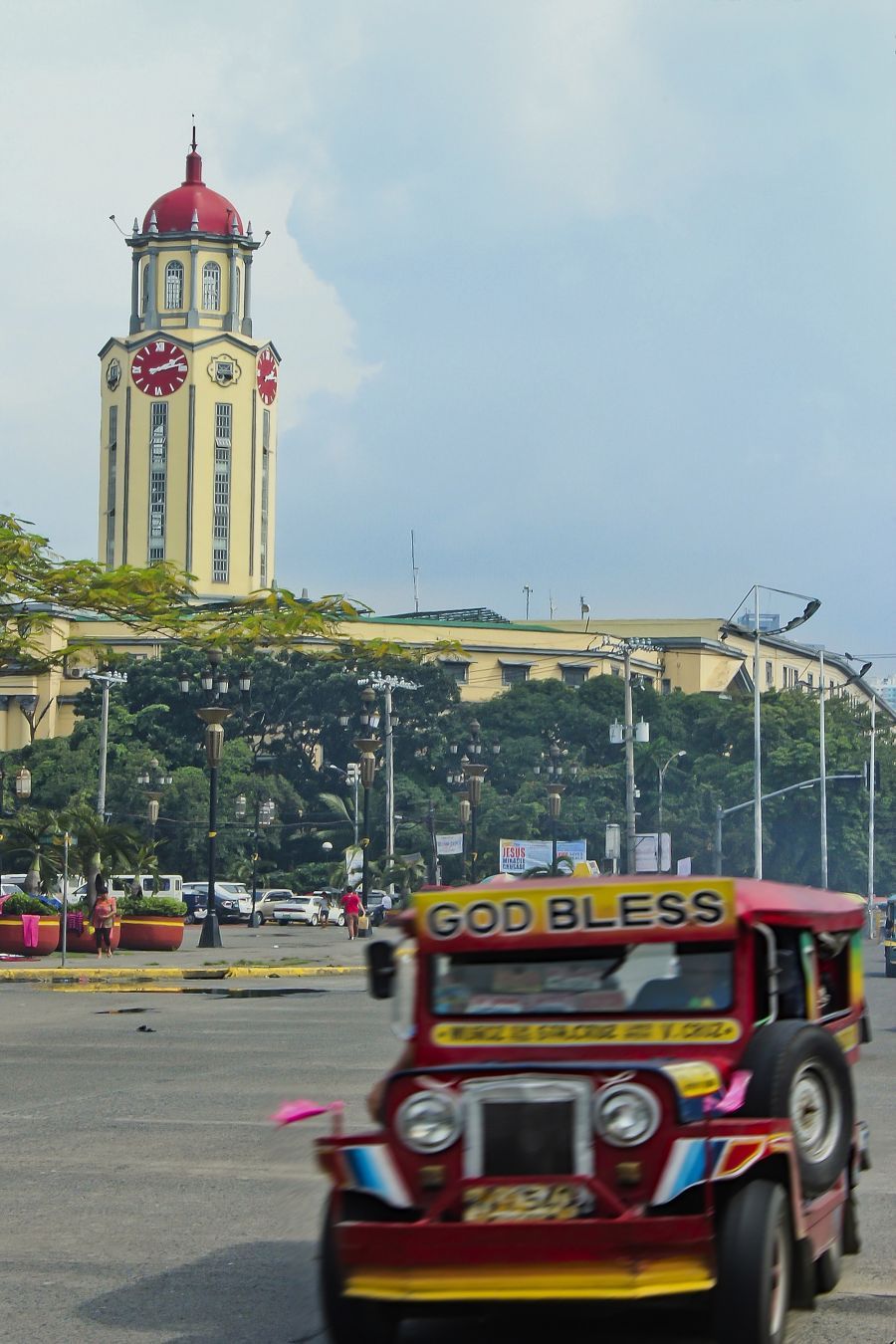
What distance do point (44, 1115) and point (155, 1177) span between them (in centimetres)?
333

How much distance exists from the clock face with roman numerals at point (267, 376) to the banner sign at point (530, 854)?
62.0 meters

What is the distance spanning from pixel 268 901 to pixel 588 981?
6512cm

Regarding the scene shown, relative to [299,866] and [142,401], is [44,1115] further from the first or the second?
[142,401]

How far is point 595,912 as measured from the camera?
762cm

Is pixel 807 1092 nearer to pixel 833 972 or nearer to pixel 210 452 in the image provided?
pixel 833 972

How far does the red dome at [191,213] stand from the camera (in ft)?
455

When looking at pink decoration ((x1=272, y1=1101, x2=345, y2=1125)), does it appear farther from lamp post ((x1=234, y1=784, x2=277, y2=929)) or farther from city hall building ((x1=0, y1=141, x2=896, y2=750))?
city hall building ((x1=0, y1=141, x2=896, y2=750))

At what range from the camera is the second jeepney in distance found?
259 inches

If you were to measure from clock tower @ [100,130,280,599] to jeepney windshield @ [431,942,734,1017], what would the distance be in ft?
412

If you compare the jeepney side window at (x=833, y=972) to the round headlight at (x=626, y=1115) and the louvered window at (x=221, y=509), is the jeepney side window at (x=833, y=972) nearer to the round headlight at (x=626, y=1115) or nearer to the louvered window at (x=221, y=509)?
the round headlight at (x=626, y=1115)

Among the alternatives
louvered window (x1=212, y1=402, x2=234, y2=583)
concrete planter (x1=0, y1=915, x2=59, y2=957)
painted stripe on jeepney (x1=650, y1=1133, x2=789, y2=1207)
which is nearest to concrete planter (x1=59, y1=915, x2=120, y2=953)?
concrete planter (x1=0, y1=915, x2=59, y2=957)

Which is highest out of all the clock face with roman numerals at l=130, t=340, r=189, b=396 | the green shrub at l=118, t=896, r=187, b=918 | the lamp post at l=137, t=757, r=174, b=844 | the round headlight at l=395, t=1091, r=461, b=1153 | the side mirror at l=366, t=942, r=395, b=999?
the clock face with roman numerals at l=130, t=340, r=189, b=396

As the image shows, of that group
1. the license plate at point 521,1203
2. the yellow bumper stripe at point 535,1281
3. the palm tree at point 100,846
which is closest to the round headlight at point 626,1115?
the license plate at point 521,1203

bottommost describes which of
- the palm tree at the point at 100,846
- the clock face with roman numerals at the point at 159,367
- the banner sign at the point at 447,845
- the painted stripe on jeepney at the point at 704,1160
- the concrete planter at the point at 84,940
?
the concrete planter at the point at 84,940
